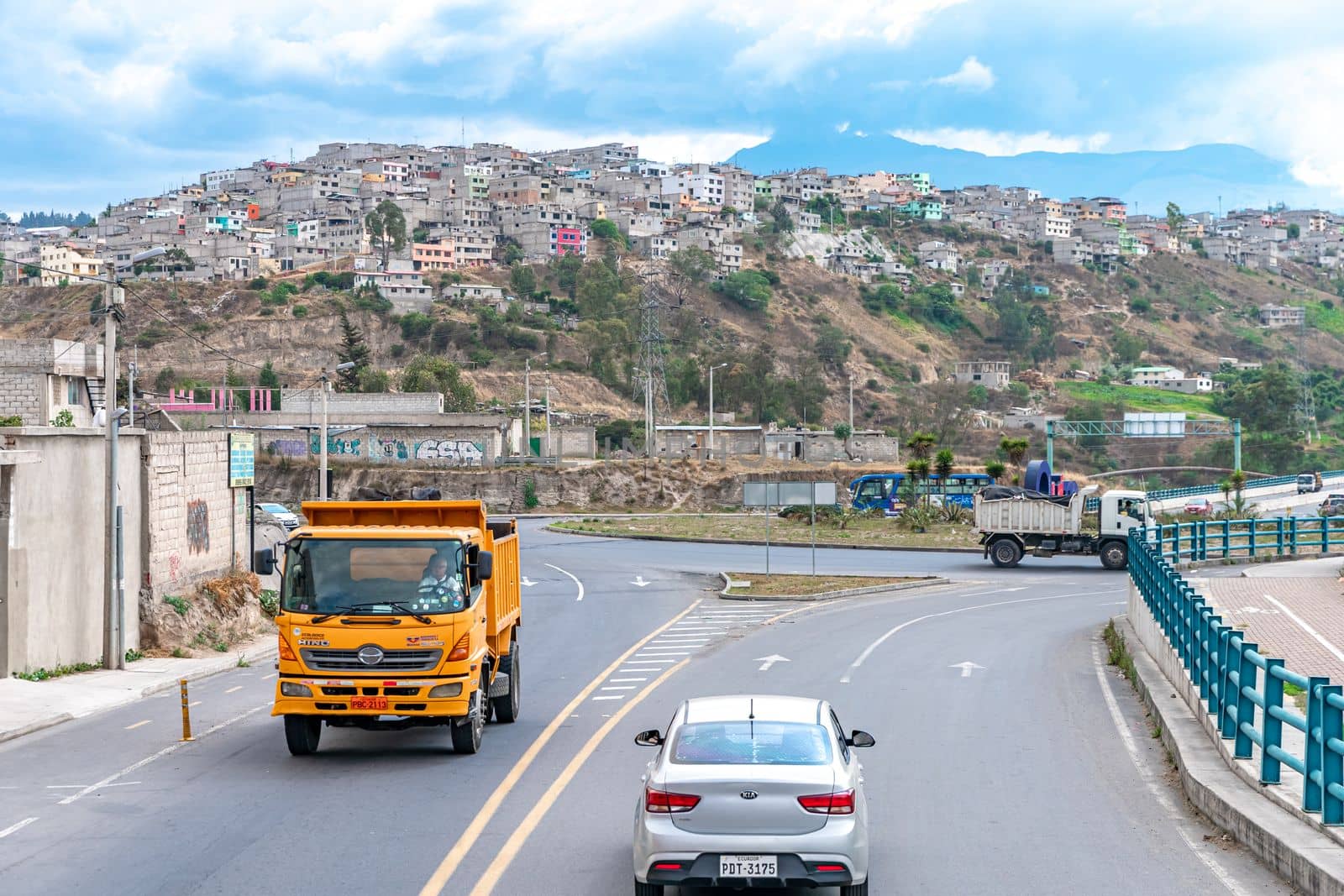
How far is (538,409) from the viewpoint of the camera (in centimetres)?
11712

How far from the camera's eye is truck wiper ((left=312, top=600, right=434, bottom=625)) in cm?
1474

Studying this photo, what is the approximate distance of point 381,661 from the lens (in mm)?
14656

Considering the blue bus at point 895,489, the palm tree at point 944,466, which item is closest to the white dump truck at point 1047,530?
the palm tree at point 944,466

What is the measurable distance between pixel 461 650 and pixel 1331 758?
27.6ft

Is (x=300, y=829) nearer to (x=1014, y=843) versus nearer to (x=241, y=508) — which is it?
(x=1014, y=843)

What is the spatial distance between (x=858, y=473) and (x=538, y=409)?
34.6m

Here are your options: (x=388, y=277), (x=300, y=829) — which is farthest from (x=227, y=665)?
(x=388, y=277)

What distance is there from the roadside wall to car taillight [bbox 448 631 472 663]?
11.2 metres

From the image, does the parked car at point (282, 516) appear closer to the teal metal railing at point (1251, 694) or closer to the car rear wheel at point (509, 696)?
the car rear wheel at point (509, 696)

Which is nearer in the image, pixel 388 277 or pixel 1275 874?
pixel 1275 874

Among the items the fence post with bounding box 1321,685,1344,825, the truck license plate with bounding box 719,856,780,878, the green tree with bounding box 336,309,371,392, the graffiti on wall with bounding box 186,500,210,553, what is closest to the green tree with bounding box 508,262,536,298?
the green tree with bounding box 336,309,371,392

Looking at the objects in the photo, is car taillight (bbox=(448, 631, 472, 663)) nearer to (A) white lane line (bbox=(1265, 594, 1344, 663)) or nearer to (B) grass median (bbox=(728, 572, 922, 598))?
(A) white lane line (bbox=(1265, 594, 1344, 663))

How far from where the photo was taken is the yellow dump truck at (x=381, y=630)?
1466cm

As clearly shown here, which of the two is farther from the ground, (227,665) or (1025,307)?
(1025,307)
